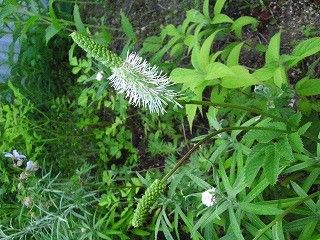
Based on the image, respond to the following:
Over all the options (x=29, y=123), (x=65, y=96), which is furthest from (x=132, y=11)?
(x=29, y=123)

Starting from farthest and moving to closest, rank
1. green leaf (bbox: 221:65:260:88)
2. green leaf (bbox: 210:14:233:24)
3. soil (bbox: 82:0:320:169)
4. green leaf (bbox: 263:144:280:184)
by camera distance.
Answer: soil (bbox: 82:0:320:169) → green leaf (bbox: 210:14:233:24) → green leaf (bbox: 221:65:260:88) → green leaf (bbox: 263:144:280:184)

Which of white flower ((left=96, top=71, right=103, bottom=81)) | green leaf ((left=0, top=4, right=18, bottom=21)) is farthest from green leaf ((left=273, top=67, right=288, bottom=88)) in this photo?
green leaf ((left=0, top=4, right=18, bottom=21))

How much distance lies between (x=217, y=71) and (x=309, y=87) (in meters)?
0.35

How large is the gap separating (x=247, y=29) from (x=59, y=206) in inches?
42.9

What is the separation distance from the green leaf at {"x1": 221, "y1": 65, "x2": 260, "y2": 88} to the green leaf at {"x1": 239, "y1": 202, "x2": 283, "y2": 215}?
361mm

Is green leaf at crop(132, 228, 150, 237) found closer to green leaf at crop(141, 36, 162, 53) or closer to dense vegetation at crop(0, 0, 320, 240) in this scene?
dense vegetation at crop(0, 0, 320, 240)

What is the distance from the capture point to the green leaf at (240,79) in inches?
74.5

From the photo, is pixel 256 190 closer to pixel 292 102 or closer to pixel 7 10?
pixel 292 102

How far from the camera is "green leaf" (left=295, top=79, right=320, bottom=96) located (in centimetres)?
196

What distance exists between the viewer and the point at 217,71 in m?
1.81

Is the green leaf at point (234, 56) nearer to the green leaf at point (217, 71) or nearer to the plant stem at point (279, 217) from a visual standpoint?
the green leaf at point (217, 71)

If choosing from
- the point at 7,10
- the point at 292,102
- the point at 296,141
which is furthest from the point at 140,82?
the point at 7,10

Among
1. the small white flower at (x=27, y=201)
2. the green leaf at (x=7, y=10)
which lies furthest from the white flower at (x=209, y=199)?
the green leaf at (x=7, y=10)

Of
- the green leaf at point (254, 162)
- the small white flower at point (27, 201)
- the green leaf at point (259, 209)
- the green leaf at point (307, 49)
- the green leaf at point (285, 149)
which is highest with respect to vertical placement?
the green leaf at point (307, 49)
